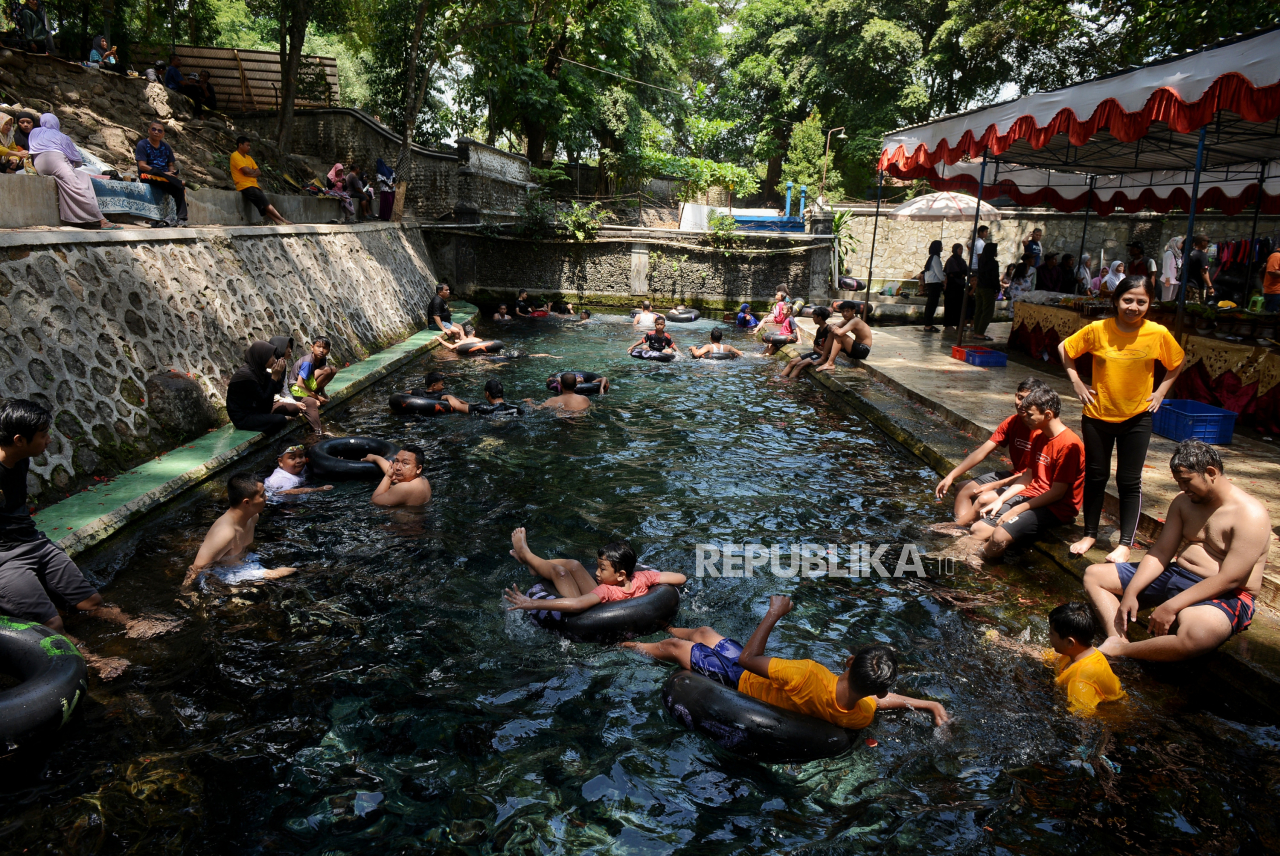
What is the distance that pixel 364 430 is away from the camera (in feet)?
33.8

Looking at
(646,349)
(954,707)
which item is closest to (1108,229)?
(646,349)

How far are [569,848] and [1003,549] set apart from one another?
4.39 metres

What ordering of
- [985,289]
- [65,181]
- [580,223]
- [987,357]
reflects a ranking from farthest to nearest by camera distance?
[580,223], [985,289], [987,357], [65,181]

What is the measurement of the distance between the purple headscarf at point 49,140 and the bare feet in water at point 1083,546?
450 inches

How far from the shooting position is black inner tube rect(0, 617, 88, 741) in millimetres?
3760

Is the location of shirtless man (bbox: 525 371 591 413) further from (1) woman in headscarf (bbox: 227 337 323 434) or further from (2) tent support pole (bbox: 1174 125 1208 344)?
(2) tent support pole (bbox: 1174 125 1208 344)

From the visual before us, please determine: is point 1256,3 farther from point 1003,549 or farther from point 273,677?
point 273,677

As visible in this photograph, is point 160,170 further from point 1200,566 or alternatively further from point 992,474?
point 1200,566

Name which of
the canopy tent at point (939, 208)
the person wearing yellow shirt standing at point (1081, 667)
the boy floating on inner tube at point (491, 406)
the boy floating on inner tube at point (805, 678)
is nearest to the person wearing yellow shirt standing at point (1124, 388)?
the person wearing yellow shirt standing at point (1081, 667)

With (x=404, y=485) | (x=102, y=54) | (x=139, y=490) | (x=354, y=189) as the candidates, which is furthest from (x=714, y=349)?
(x=102, y=54)

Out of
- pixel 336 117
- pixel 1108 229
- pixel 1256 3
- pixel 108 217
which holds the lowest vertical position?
pixel 108 217

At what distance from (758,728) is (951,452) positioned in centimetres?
542

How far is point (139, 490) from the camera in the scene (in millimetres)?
6820

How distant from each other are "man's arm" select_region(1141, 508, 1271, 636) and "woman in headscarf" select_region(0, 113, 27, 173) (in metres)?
11.8
